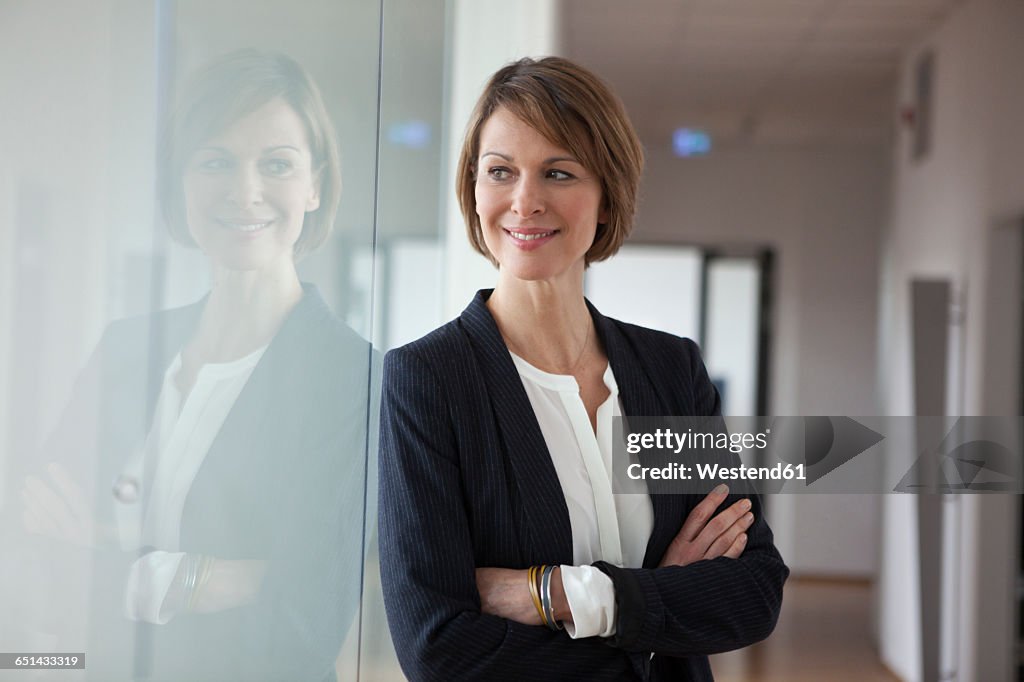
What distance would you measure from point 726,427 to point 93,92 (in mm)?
1007

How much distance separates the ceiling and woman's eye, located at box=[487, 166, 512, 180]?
9.79ft

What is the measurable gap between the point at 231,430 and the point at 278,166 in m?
0.37

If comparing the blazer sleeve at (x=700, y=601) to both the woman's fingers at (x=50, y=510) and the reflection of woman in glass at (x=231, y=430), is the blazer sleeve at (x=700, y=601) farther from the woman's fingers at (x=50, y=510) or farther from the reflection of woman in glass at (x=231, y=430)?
the woman's fingers at (x=50, y=510)

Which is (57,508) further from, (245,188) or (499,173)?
(499,173)

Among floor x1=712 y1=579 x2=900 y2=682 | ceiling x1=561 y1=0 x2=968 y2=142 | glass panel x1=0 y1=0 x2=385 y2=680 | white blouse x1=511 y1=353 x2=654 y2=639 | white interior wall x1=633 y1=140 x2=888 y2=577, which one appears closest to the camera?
glass panel x1=0 y1=0 x2=385 y2=680

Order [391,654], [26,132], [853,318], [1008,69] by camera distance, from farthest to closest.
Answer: [853,318] < [1008,69] < [391,654] < [26,132]

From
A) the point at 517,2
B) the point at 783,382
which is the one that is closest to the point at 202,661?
the point at 517,2

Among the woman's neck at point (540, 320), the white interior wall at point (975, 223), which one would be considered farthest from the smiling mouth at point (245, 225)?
the white interior wall at point (975, 223)

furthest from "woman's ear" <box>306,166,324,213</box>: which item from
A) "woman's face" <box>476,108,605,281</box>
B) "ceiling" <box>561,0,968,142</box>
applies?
"ceiling" <box>561,0,968,142</box>

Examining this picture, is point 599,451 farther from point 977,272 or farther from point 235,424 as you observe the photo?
point 977,272

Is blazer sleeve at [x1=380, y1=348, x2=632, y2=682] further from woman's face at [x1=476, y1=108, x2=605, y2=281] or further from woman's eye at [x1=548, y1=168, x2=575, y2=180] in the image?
woman's eye at [x1=548, y1=168, x2=575, y2=180]

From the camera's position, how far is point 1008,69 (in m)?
4.30

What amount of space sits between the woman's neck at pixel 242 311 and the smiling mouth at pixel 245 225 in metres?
0.06

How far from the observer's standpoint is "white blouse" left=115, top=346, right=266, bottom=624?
1293 mm
